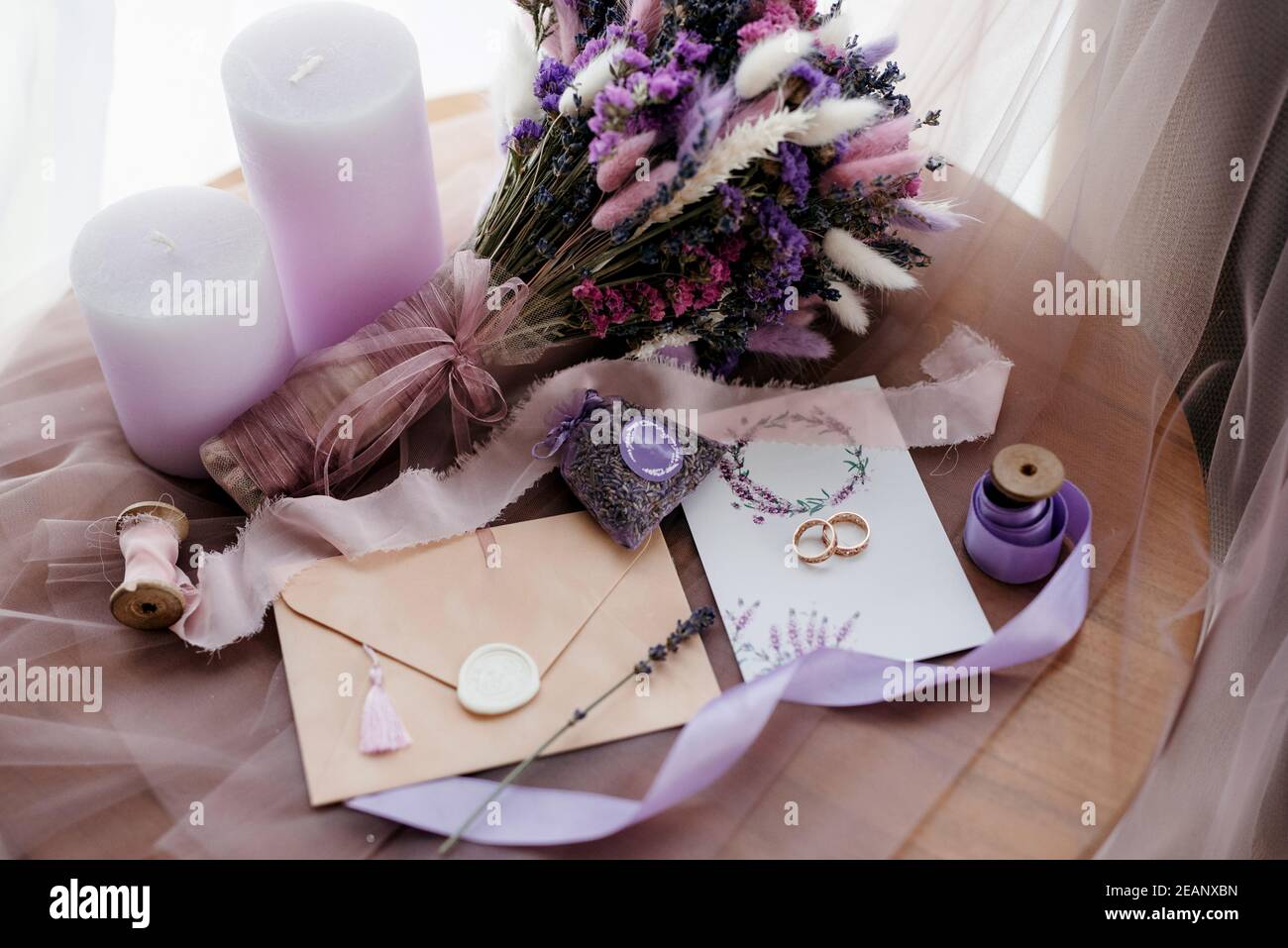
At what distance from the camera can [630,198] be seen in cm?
100

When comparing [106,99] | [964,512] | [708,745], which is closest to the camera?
[708,745]

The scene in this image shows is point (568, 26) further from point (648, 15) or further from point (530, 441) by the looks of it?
point (530, 441)

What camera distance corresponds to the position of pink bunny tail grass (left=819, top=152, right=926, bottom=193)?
3.32 feet

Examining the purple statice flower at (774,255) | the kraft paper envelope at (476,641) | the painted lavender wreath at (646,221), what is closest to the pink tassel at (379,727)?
the kraft paper envelope at (476,641)

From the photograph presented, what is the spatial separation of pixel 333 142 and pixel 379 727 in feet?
1.70

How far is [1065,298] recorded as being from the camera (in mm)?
1187

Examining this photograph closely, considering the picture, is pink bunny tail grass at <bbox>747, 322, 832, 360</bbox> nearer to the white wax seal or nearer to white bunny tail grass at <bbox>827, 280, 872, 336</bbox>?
white bunny tail grass at <bbox>827, 280, 872, 336</bbox>

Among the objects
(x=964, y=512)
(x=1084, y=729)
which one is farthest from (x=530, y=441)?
(x=1084, y=729)

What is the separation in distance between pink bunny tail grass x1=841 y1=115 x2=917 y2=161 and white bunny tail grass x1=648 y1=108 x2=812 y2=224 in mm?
72

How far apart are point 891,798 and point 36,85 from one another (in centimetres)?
123

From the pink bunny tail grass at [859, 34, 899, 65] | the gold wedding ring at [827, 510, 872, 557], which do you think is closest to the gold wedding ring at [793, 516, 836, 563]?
the gold wedding ring at [827, 510, 872, 557]

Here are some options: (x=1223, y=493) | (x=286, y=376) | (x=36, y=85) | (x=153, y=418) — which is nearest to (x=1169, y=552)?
(x=1223, y=493)
